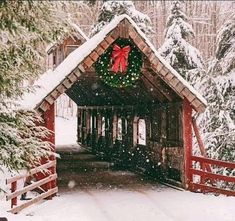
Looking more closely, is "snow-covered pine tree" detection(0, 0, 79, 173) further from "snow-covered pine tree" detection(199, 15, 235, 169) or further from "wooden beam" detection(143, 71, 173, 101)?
"snow-covered pine tree" detection(199, 15, 235, 169)

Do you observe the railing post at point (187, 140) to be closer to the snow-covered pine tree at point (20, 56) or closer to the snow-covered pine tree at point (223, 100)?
the snow-covered pine tree at point (223, 100)

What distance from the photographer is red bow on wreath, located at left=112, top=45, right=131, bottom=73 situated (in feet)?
49.5

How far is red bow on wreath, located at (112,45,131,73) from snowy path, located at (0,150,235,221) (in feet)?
13.1

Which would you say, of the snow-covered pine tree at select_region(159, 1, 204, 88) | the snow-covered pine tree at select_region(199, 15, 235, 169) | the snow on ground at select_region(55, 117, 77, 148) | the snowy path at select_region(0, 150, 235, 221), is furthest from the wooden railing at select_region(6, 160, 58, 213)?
the snow on ground at select_region(55, 117, 77, 148)

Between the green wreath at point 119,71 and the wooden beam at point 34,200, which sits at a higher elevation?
the green wreath at point 119,71

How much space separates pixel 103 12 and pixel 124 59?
2004cm

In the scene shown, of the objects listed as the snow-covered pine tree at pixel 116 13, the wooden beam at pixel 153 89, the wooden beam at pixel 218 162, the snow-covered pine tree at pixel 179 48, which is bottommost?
the wooden beam at pixel 218 162

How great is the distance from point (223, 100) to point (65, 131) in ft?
103

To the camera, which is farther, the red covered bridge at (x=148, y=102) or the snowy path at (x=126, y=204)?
the red covered bridge at (x=148, y=102)

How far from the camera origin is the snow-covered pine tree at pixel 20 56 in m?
7.93

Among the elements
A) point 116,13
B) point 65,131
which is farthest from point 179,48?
point 65,131

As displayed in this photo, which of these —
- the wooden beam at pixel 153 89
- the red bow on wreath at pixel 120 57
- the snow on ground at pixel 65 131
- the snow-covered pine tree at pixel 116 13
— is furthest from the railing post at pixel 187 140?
the snow on ground at pixel 65 131

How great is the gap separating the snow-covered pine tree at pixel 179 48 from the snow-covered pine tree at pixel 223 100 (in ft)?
32.6

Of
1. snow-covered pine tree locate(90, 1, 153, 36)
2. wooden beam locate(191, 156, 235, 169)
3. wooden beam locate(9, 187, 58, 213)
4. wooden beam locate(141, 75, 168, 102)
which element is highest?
snow-covered pine tree locate(90, 1, 153, 36)
